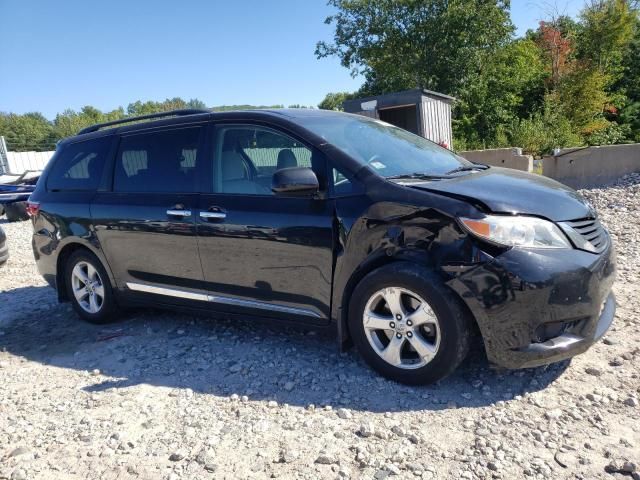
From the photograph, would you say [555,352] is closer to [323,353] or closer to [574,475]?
[574,475]

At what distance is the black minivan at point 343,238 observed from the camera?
2781 mm

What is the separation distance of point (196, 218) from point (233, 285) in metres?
0.59

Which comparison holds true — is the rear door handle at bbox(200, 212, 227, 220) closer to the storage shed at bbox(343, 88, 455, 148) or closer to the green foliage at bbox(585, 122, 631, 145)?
the storage shed at bbox(343, 88, 455, 148)

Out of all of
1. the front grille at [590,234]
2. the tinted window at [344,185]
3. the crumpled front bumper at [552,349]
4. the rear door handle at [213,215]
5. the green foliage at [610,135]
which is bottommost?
the crumpled front bumper at [552,349]

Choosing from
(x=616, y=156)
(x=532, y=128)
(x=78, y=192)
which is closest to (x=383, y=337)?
(x=78, y=192)

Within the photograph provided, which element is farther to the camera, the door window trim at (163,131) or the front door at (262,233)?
the door window trim at (163,131)

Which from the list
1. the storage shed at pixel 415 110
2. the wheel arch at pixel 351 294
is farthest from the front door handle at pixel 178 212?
the storage shed at pixel 415 110

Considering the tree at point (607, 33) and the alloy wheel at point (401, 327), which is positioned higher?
the tree at point (607, 33)

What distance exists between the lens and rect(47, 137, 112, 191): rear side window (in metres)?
4.70

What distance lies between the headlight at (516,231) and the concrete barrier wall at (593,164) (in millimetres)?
7899

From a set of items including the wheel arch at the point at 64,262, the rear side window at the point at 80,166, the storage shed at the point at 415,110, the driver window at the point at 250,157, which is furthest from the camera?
the storage shed at the point at 415,110

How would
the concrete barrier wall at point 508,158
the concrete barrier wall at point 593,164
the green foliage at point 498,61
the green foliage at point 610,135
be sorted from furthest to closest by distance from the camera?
the green foliage at point 498,61
the green foliage at point 610,135
the concrete barrier wall at point 508,158
the concrete barrier wall at point 593,164

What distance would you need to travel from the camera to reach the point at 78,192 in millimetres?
4797

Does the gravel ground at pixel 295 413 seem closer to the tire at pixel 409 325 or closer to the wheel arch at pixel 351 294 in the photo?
the tire at pixel 409 325
